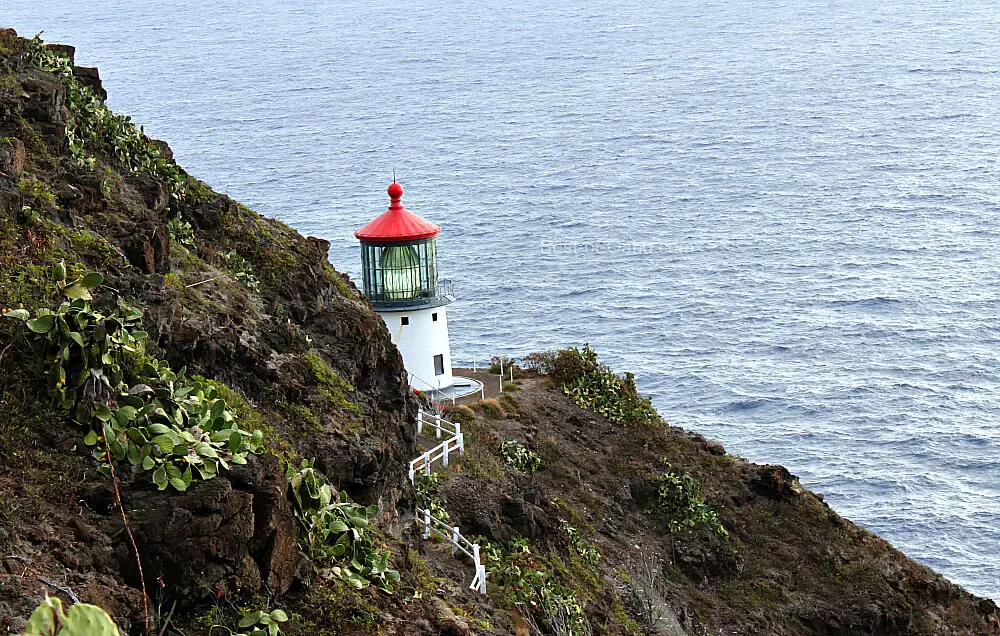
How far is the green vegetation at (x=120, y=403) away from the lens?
36.3 ft

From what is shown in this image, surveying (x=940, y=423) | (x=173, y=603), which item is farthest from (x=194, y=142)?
(x=173, y=603)

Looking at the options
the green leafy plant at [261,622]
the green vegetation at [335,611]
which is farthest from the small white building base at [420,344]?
the green leafy plant at [261,622]

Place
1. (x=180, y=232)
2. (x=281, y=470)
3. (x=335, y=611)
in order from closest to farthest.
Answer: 1. (x=335, y=611)
2. (x=281, y=470)
3. (x=180, y=232)

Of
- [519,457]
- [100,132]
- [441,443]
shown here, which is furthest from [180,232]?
[519,457]

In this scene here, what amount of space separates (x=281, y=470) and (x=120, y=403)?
1604 millimetres

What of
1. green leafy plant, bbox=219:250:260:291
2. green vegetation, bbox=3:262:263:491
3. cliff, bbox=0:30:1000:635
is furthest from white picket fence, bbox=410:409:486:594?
green vegetation, bbox=3:262:263:491

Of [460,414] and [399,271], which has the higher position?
[399,271]

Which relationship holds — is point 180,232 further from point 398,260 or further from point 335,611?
point 398,260

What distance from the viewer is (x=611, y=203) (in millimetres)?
93938

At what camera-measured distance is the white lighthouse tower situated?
32.8m

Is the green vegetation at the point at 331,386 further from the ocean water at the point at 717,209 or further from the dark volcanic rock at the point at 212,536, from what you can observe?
the ocean water at the point at 717,209

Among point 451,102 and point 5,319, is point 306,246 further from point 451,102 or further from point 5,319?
point 451,102

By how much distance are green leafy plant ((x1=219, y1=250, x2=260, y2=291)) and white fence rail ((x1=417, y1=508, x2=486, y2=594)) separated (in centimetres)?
483

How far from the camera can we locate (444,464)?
26.4 meters
